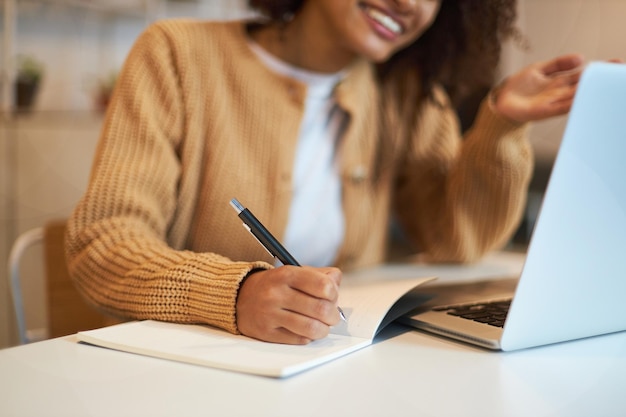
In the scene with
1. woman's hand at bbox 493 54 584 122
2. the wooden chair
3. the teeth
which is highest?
the teeth

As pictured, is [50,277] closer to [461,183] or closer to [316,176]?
[316,176]

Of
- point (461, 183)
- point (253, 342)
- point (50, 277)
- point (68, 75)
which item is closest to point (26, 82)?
point (68, 75)

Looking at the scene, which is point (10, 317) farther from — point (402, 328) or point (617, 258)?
point (617, 258)

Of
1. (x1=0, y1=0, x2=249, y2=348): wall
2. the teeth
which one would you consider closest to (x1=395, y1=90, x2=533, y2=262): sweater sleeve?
the teeth

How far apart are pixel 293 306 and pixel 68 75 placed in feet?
6.87

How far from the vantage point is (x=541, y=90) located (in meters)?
0.90

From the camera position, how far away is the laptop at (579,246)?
45 centimetres

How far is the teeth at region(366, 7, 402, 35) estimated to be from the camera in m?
0.96

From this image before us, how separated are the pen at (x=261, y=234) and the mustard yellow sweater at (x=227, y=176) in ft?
0.10

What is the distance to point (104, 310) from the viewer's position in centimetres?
72

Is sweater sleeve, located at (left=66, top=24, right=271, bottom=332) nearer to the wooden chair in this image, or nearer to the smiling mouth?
the wooden chair

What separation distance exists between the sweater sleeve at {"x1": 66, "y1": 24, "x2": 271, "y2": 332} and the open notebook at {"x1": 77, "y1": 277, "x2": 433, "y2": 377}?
0.03 metres

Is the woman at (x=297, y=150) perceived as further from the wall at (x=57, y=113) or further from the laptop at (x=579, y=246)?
the wall at (x=57, y=113)

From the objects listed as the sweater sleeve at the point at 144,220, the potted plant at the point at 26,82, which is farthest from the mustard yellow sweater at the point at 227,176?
the potted plant at the point at 26,82
